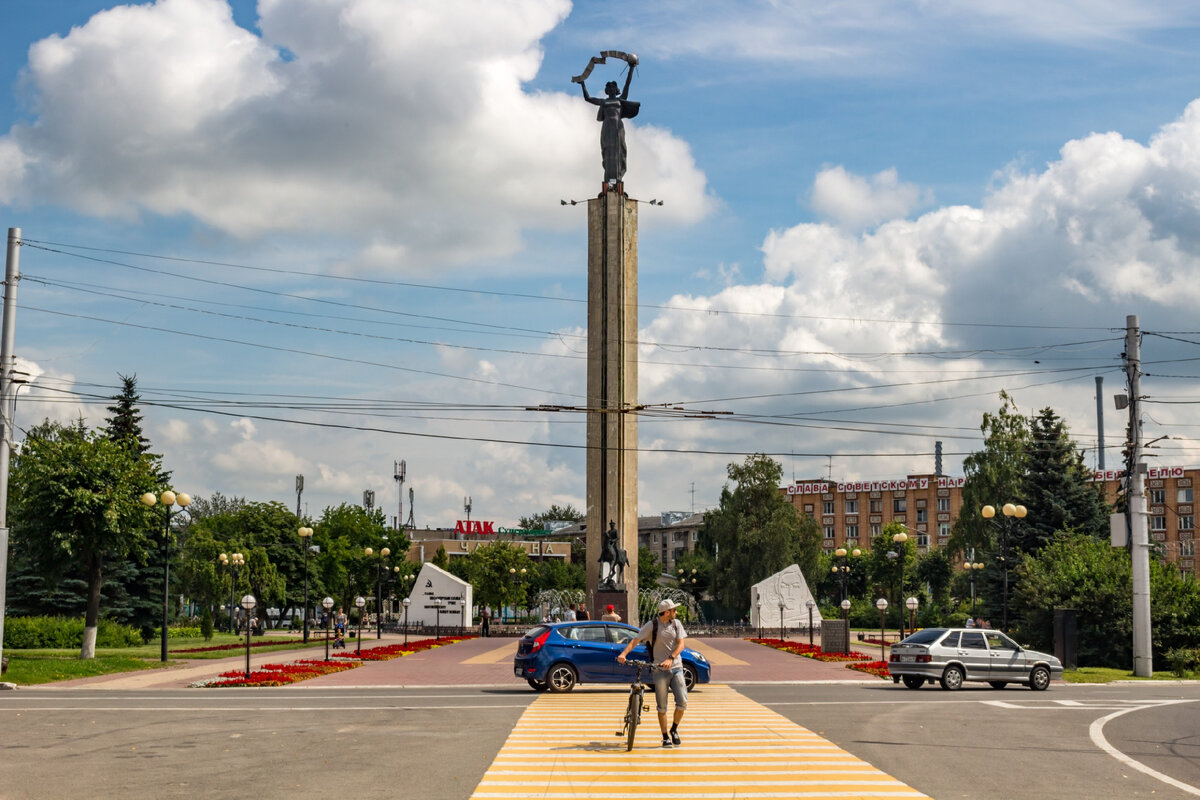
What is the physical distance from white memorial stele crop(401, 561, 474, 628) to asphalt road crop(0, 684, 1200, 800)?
47495mm

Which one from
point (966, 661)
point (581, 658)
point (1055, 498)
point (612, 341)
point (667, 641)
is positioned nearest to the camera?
point (667, 641)

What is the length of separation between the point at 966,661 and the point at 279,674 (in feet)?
53.8

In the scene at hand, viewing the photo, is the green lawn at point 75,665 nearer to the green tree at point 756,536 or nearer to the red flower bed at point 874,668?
the red flower bed at point 874,668

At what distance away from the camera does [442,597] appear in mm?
72688

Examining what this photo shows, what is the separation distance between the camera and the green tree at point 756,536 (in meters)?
83.6

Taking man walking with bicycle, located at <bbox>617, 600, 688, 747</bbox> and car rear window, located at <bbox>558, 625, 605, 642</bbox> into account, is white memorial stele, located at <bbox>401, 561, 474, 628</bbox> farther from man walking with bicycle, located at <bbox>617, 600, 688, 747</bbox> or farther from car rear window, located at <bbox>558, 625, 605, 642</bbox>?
man walking with bicycle, located at <bbox>617, 600, 688, 747</bbox>

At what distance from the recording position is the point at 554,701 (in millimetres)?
22156

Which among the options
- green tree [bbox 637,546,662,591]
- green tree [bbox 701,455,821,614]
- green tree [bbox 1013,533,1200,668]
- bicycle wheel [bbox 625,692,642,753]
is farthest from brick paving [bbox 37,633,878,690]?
green tree [bbox 637,546,662,591]

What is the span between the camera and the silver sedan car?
26.8 meters

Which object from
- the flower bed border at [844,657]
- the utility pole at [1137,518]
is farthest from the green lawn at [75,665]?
the utility pole at [1137,518]

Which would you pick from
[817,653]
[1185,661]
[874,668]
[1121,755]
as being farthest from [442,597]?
[1121,755]

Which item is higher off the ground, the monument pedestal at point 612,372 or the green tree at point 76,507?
the monument pedestal at point 612,372

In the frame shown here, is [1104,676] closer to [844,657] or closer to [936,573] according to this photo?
[844,657]

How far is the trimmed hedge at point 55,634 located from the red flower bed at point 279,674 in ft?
64.3
